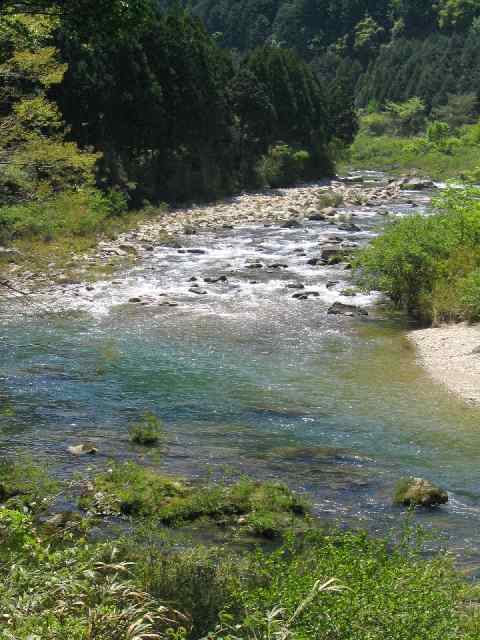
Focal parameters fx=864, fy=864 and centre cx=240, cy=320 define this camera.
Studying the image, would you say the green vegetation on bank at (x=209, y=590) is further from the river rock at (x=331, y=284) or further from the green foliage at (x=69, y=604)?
the river rock at (x=331, y=284)

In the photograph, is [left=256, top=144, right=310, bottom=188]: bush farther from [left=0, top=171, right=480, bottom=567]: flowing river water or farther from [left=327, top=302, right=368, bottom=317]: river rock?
[left=327, top=302, right=368, bottom=317]: river rock

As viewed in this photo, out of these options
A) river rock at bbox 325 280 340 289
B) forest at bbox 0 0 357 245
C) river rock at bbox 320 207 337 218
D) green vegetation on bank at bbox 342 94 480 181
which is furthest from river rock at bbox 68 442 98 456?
green vegetation on bank at bbox 342 94 480 181

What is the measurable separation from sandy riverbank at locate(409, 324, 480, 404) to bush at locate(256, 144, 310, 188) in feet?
114

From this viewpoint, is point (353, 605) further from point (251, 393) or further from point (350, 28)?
point (350, 28)

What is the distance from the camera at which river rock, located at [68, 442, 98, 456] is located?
1262 cm

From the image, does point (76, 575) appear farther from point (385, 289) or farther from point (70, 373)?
point (385, 289)

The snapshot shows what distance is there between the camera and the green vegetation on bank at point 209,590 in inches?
221

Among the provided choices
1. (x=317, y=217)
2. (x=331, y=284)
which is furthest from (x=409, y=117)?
(x=331, y=284)

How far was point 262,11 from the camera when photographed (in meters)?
175

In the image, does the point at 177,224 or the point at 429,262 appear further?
the point at 177,224

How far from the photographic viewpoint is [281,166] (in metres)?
56.5

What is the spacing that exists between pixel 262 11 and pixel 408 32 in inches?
1245

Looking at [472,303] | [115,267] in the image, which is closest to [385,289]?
[472,303]

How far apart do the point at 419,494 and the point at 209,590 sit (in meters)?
4.24
